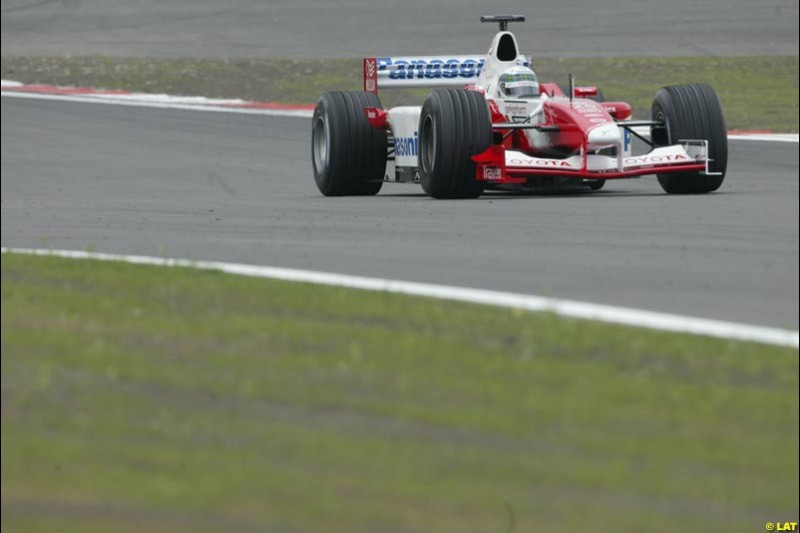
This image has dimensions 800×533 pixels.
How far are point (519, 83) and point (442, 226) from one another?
14.1 feet

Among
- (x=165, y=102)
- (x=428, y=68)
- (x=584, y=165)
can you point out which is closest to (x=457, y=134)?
(x=584, y=165)

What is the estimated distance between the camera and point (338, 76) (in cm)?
3194

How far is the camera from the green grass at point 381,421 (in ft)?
15.4

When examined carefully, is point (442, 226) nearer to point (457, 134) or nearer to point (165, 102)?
point (457, 134)

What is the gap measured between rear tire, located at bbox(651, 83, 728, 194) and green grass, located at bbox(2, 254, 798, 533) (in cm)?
816

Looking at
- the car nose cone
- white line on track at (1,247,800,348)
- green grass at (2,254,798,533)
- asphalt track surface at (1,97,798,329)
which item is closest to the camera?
green grass at (2,254,798,533)

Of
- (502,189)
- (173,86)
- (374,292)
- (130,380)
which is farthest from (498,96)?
(173,86)

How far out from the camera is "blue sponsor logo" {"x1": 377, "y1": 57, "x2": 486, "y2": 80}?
57.8ft

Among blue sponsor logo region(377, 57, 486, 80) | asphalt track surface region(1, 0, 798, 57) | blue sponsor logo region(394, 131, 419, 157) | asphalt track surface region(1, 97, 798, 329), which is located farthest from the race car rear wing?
asphalt track surface region(1, 0, 798, 57)

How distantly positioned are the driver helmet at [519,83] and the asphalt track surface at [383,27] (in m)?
18.3

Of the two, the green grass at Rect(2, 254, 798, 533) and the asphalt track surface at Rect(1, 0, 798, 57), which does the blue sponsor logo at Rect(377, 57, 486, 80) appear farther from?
the asphalt track surface at Rect(1, 0, 798, 57)

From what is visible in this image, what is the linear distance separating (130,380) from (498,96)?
34.3 ft

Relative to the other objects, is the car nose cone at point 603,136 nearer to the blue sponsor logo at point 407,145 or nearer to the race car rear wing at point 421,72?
Answer: the blue sponsor logo at point 407,145

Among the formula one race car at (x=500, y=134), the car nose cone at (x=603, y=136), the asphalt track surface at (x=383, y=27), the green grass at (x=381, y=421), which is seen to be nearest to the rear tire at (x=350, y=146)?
the formula one race car at (x=500, y=134)
